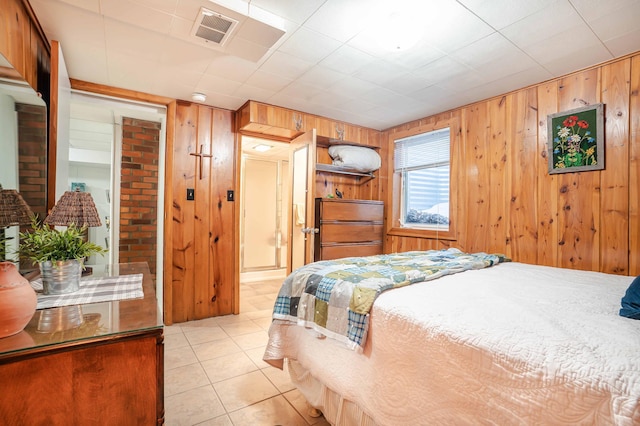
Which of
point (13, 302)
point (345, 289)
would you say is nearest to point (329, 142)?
point (345, 289)

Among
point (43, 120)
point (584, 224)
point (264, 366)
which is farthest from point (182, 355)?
point (584, 224)

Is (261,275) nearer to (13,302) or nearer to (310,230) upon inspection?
(310,230)

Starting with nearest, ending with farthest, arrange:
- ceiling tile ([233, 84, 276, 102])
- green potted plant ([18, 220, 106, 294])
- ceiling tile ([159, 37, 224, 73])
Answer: green potted plant ([18, 220, 106, 294]), ceiling tile ([159, 37, 224, 73]), ceiling tile ([233, 84, 276, 102])

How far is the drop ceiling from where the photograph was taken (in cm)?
166

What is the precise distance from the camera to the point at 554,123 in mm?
2457

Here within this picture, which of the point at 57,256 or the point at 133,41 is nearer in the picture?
the point at 57,256

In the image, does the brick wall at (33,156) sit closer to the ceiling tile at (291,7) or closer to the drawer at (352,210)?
the ceiling tile at (291,7)

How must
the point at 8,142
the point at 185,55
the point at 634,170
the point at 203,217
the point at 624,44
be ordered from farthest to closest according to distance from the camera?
the point at 203,217 → the point at 185,55 → the point at 634,170 → the point at 624,44 → the point at 8,142

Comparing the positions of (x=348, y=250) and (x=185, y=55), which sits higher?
(x=185, y=55)

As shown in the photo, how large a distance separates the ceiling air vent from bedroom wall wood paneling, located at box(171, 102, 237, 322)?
4.54 ft

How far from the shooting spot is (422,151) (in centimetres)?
359

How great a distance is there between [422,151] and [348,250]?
147cm

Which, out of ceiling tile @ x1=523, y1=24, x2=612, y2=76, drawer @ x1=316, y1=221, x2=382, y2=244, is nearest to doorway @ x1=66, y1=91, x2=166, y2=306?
drawer @ x1=316, y1=221, x2=382, y2=244

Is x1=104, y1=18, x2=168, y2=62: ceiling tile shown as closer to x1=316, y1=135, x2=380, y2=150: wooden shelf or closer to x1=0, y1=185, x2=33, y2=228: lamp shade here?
x1=0, y1=185, x2=33, y2=228: lamp shade
